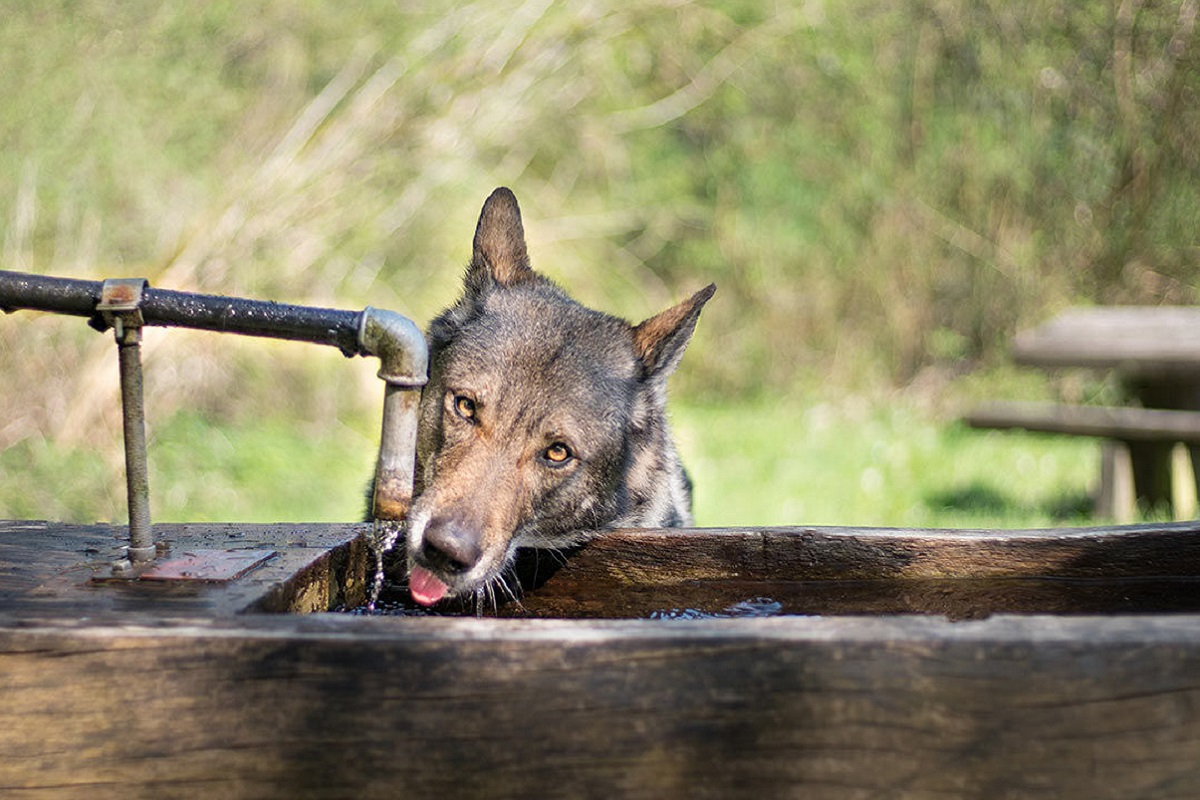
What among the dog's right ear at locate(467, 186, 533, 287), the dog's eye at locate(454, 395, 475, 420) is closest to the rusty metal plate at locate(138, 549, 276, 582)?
the dog's eye at locate(454, 395, 475, 420)

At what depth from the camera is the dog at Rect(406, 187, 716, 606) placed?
9.27ft

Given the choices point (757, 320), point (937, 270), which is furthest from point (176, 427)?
point (937, 270)

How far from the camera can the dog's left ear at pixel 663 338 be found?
3.62 m

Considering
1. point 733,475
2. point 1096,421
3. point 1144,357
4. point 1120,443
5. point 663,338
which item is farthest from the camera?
point 733,475

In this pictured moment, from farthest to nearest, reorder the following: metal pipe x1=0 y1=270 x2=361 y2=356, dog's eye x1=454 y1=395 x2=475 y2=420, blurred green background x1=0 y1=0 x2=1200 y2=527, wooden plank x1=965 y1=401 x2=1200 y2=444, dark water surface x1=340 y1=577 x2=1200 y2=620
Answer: wooden plank x1=965 y1=401 x2=1200 y2=444
blurred green background x1=0 y1=0 x2=1200 y2=527
dog's eye x1=454 y1=395 x2=475 y2=420
dark water surface x1=340 y1=577 x2=1200 y2=620
metal pipe x1=0 y1=270 x2=361 y2=356

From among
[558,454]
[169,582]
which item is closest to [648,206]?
[558,454]

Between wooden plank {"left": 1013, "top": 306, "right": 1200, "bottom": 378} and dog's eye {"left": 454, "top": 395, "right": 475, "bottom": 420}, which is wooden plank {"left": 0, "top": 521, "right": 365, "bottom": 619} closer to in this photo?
dog's eye {"left": 454, "top": 395, "right": 475, "bottom": 420}

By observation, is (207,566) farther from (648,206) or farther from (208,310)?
(648,206)

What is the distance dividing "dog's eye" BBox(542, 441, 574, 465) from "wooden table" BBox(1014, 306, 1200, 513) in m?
5.34

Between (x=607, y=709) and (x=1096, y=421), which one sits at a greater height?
(x=1096, y=421)

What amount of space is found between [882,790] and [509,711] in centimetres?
48

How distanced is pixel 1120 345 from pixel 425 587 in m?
6.17

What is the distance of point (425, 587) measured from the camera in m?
2.71

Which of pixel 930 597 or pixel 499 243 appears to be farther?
pixel 499 243
